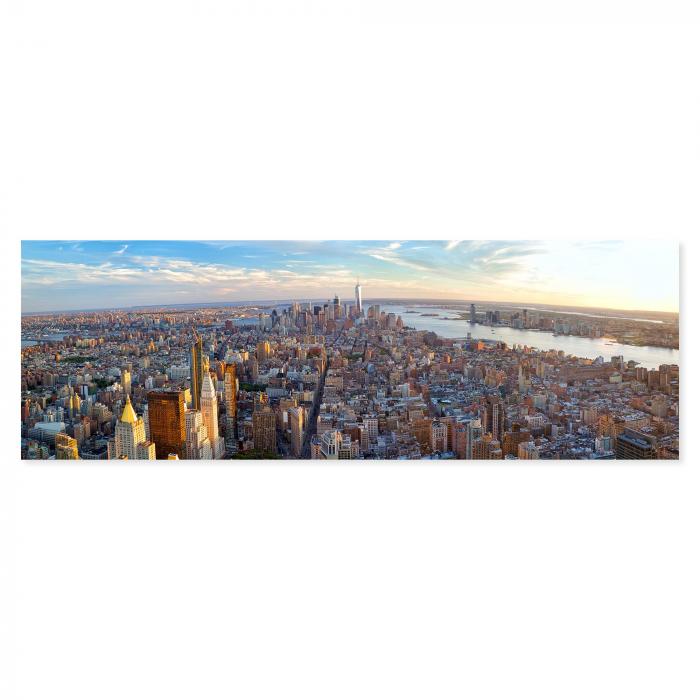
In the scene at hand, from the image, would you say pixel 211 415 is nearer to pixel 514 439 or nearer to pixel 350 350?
pixel 350 350

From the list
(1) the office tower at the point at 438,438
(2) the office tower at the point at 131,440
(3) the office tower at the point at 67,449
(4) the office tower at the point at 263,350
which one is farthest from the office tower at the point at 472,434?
(3) the office tower at the point at 67,449

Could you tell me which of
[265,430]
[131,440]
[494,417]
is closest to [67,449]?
[131,440]

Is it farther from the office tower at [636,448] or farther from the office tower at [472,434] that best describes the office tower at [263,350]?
the office tower at [636,448]

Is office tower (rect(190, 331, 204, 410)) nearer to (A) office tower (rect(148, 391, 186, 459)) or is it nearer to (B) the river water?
(A) office tower (rect(148, 391, 186, 459))

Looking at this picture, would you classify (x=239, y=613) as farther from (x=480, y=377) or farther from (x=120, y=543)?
(x=480, y=377)

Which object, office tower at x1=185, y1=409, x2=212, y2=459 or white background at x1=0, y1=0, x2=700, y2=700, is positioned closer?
white background at x1=0, y1=0, x2=700, y2=700

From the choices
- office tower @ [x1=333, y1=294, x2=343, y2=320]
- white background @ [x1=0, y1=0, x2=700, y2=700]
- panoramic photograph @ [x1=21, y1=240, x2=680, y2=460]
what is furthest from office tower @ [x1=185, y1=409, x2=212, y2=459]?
office tower @ [x1=333, y1=294, x2=343, y2=320]

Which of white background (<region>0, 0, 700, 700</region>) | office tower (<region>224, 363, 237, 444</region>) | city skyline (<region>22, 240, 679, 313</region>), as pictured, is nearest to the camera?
white background (<region>0, 0, 700, 700</region>)
